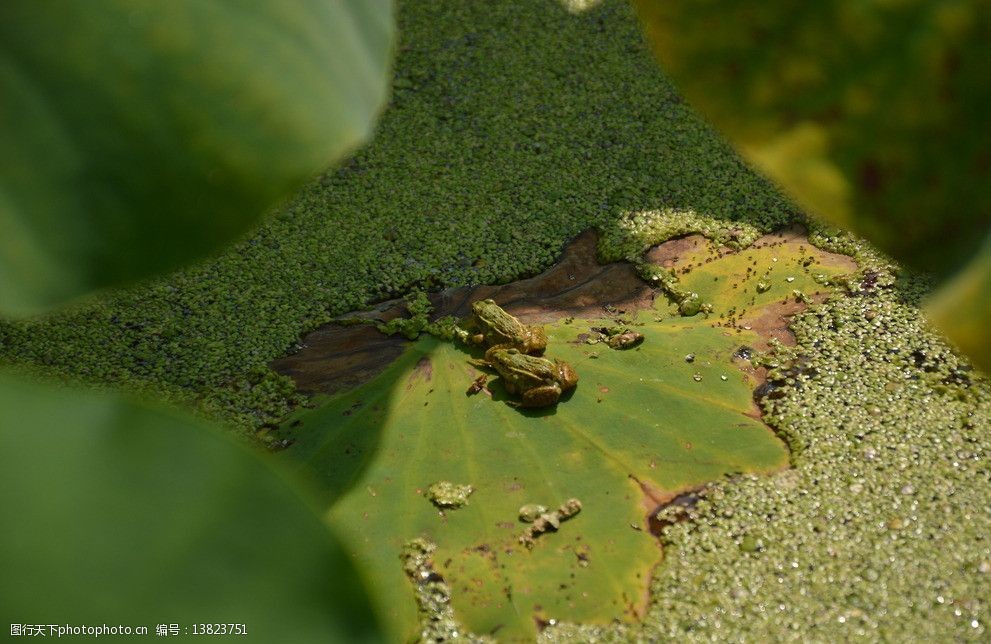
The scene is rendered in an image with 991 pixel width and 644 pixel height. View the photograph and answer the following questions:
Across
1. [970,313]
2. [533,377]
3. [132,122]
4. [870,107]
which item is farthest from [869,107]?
[533,377]

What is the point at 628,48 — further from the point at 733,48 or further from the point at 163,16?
the point at 163,16

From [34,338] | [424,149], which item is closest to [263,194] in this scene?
[34,338]

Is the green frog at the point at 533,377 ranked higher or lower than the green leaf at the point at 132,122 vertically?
higher

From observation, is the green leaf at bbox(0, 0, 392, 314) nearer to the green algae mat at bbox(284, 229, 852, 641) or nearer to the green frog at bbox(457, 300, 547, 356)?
the green algae mat at bbox(284, 229, 852, 641)

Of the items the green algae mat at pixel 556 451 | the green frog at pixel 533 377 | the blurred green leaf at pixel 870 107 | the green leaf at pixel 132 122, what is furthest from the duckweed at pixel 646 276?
the green leaf at pixel 132 122

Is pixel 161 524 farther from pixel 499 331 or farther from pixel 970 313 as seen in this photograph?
pixel 499 331

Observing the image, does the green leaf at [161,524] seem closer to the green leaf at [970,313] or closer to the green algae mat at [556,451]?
the green leaf at [970,313]
